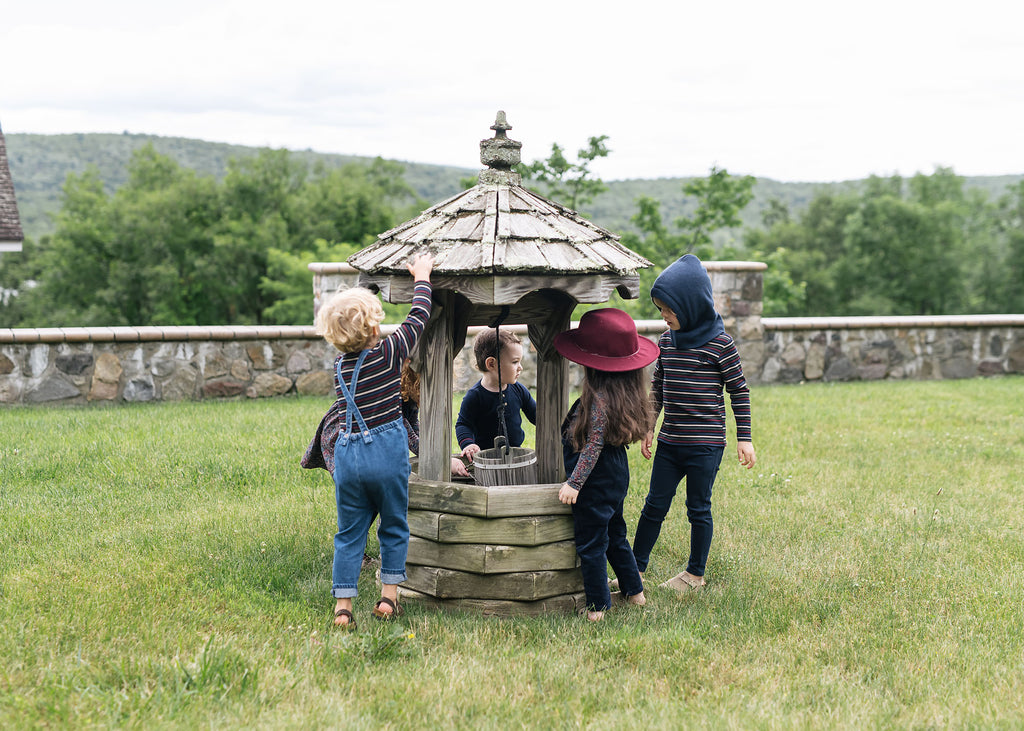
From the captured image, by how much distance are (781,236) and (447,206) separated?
160 ft

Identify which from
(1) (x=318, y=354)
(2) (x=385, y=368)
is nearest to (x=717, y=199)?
(1) (x=318, y=354)

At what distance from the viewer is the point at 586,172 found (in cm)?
1730

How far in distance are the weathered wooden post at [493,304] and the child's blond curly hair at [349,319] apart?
0.89ft

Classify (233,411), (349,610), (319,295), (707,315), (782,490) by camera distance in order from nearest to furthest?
(349,610), (707,315), (782,490), (233,411), (319,295)

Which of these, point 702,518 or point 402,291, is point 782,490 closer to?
point 702,518

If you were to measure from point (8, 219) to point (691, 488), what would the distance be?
16.8 meters

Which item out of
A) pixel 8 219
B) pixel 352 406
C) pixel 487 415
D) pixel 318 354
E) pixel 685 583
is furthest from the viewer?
pixel 8 219

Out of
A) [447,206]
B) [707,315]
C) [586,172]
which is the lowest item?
[707,315]

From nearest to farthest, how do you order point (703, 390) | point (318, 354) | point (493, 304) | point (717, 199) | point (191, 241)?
1. point (493, 304)
2. point (703, 390)
3. point (318, 354)
4. point (717, 199)
5. point (191, 241)

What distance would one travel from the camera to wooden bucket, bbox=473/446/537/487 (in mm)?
3820

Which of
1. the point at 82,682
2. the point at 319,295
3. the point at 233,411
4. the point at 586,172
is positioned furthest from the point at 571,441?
the point at 586,172

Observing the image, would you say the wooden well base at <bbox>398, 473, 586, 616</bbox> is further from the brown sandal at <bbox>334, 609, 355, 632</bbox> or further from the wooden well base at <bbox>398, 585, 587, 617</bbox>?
the brown sandal at <bbox>334, 609, 355, 632</bbox>

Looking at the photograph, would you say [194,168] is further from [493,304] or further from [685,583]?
[685,583]

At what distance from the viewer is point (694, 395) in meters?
3.97
